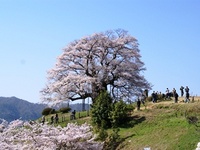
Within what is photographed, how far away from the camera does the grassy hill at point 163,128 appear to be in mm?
31750

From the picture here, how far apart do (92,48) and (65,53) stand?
11.9 ft

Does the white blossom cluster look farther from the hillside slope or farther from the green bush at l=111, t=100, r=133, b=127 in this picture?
the green bush at l=111, t=100, r=133, b=127

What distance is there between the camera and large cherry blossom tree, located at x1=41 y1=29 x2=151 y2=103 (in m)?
55.2

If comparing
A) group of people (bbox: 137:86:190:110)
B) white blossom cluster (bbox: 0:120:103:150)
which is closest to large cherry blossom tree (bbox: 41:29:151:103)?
group of people (bbox: 137:86:190:110)

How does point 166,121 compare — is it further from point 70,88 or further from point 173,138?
point 70,88

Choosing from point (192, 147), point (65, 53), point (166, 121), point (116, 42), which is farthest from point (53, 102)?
point (192, 147)

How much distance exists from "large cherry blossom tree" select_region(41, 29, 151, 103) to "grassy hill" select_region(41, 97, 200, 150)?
11.6 m

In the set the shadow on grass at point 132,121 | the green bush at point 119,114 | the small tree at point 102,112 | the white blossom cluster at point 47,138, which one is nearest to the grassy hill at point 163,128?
the shadow on grass at point 132,121

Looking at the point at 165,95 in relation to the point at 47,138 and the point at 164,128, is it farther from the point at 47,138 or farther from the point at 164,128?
the point at 47,138

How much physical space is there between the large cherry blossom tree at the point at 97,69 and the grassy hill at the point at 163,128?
11.6m

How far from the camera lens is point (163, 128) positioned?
118ft

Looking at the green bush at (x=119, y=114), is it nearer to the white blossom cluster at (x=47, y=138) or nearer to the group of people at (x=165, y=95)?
the group of people at (x=165, y=95)

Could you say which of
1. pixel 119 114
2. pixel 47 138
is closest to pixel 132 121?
pixel 119 114

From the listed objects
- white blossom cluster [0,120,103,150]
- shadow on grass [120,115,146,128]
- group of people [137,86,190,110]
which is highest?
group of people [137,86,190,110]
